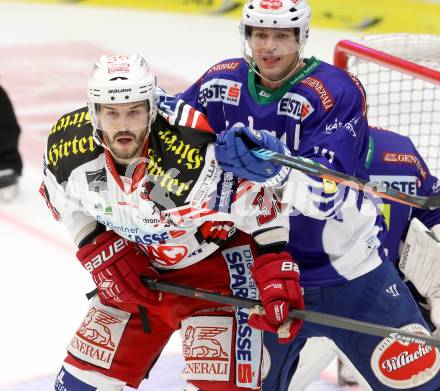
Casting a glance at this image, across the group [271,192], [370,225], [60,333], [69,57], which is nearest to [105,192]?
[271,192]

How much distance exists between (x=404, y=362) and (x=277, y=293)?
0.54 m

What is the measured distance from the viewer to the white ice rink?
13.6ft

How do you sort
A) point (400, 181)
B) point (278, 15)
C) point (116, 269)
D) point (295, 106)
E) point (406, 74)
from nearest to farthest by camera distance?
point (116, 269), point (295, 106), point (278, 15), point (400, 181), point (406, 74)

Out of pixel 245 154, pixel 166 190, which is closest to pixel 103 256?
pixel 166 190

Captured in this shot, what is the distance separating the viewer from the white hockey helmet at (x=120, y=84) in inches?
110

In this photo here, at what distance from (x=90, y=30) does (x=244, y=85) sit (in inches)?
211

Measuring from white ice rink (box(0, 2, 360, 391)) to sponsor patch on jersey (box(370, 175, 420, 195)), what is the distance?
2.65 ft

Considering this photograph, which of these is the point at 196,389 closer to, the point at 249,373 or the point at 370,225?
the point at 249,373

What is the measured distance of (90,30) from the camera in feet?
27.7

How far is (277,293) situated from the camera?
288 centimetres

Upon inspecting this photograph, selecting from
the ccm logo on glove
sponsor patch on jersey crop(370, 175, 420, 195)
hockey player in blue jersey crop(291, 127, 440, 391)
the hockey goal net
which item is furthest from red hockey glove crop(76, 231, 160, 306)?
the hockey goal net

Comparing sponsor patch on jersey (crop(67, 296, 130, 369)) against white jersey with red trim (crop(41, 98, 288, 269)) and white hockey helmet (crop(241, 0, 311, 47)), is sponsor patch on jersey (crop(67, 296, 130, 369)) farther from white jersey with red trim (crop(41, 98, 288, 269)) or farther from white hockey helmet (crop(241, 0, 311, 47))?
white hockey helmet (crop(241, 0, 311, 47))

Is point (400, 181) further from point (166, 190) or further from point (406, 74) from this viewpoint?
point (166, 190)

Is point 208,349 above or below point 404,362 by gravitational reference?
above
